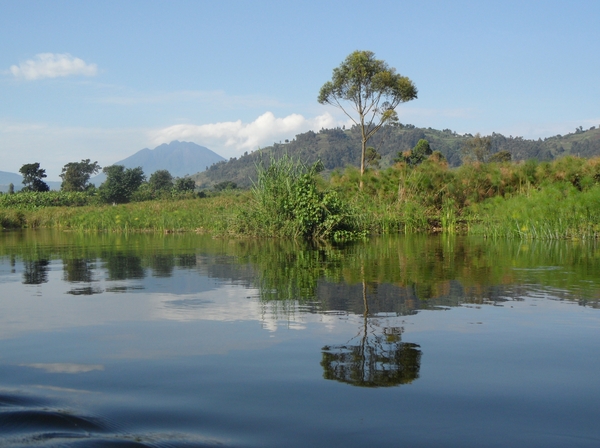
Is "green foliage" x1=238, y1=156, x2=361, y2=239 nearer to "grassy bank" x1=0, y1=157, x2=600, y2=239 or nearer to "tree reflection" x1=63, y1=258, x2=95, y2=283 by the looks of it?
"grassy bank" x1=0, y1=157, x2=600, y2=239

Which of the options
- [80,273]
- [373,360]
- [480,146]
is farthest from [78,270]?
[480,146]

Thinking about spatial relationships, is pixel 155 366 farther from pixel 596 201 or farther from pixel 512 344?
pixel 596 201

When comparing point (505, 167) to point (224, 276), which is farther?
point (505, 167)

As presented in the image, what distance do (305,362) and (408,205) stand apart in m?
20.3

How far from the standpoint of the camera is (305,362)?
4320mm

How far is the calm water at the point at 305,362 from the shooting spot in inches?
124

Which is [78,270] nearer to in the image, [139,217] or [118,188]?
[139,217]

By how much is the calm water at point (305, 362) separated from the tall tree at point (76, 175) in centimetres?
8007

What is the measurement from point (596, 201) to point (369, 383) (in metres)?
15.4

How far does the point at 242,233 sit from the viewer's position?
2164 cm

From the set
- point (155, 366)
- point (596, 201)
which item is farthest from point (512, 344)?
point (596, 201)

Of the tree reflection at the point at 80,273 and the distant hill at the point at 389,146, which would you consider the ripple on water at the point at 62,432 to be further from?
the distant hill at the point at 389,146

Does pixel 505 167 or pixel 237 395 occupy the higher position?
pixel 505 167

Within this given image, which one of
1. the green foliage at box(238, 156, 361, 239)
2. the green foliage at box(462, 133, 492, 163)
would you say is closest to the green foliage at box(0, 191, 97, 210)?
the green foliage at box(238, 156, 361, 239)
